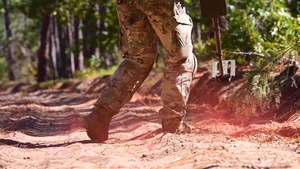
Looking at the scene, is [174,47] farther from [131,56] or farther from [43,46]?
[43,46]

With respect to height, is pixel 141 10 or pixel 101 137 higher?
pixel 141 10

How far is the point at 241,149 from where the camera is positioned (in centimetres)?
382

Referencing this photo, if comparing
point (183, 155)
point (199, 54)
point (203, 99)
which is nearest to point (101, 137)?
point (183, 155)

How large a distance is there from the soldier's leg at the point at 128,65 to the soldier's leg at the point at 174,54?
181mm

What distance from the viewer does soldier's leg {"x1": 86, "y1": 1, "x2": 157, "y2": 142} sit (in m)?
5.23

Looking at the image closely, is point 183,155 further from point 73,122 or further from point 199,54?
point 199,54

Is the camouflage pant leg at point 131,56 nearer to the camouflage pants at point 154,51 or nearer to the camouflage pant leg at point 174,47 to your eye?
the camouflage pants at point 154,51

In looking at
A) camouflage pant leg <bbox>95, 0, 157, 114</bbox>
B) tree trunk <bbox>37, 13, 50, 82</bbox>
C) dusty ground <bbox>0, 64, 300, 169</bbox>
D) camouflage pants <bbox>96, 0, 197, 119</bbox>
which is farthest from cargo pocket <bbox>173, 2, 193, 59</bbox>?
tree trunk <bbox>37, 13, 50, 82</bbox>

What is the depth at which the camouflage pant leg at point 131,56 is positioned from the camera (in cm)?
524

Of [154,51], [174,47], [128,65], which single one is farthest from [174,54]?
[128,65]

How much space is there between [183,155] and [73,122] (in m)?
3.80

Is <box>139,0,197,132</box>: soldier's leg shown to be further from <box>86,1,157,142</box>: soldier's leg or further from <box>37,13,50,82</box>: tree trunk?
<box>37,13,50,82</box>: tree trunk

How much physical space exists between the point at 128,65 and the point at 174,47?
49cm

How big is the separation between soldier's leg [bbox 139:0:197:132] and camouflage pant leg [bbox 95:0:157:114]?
0.18 metres
